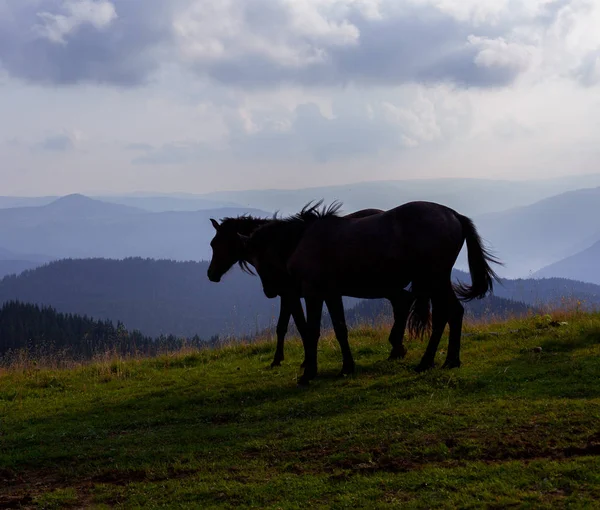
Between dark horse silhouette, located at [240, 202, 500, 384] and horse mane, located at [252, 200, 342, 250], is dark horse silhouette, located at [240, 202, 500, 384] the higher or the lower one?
the lower one

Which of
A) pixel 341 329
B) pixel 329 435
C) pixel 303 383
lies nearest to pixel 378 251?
pixel 341 329

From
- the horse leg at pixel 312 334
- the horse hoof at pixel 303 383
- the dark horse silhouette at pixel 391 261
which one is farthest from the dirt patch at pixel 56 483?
the horse leg at pixel 312 334

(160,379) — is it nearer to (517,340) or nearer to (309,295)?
(309,295)

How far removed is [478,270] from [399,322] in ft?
5.97

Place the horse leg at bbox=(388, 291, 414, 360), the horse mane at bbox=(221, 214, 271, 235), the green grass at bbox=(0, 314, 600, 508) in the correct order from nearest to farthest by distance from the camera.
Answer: the green grass at bbox=(0, 314, 600, 508)
the horse leg at bbox=(388, 291, 414, 360)
the horse mane at bbox=(221, 214, 271, 235)

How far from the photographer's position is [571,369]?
1012 centimetres

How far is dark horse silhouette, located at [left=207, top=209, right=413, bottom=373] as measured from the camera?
1170cm

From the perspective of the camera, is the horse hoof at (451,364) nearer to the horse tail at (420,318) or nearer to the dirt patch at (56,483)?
the horse tail at (420,318)

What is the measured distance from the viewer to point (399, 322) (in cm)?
1275

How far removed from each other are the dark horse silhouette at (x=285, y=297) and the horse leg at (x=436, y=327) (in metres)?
1.20

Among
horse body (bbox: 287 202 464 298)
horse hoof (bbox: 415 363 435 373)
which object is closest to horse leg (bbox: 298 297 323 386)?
horse body (bbox: 287 202 464 298)

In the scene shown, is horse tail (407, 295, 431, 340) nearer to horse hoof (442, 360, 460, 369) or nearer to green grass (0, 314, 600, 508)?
green grass (0, 314, 600, 508)

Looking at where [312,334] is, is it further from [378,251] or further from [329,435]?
[329,435]

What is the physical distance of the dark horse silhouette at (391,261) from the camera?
36.0 feet
